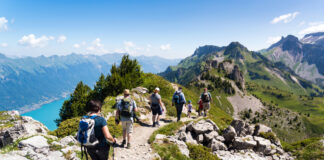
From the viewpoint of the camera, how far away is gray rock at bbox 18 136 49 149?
7.29 m

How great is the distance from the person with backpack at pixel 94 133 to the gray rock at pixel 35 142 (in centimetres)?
368

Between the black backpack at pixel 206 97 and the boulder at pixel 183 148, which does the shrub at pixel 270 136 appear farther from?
the boulder at pixel 183 148

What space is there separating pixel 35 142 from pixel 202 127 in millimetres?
12967

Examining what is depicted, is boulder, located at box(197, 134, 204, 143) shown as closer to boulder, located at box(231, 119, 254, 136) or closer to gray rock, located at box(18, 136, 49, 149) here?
boulder, located at box(231, 119, 254, 136)

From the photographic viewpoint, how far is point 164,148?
35.2 feet

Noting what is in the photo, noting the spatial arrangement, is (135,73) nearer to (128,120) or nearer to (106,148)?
(128,120)

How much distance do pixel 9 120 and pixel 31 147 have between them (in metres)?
18.2

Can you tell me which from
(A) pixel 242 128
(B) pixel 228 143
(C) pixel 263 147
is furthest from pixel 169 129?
(C) pixel 263 147

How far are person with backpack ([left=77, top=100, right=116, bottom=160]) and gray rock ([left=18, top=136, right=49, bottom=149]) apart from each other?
3.68 metres

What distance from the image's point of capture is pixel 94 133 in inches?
228

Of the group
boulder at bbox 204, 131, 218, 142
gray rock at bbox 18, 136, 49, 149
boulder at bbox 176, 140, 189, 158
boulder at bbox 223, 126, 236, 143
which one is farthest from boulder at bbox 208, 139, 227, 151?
gray rock at bbox 18, 136, 49, 149

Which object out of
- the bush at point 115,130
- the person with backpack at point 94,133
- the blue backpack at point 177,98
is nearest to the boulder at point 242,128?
the blue backpack at point 177,98

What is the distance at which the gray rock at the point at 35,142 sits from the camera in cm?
729

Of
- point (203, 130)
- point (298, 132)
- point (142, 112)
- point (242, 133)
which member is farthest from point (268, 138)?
point (298, 132)
